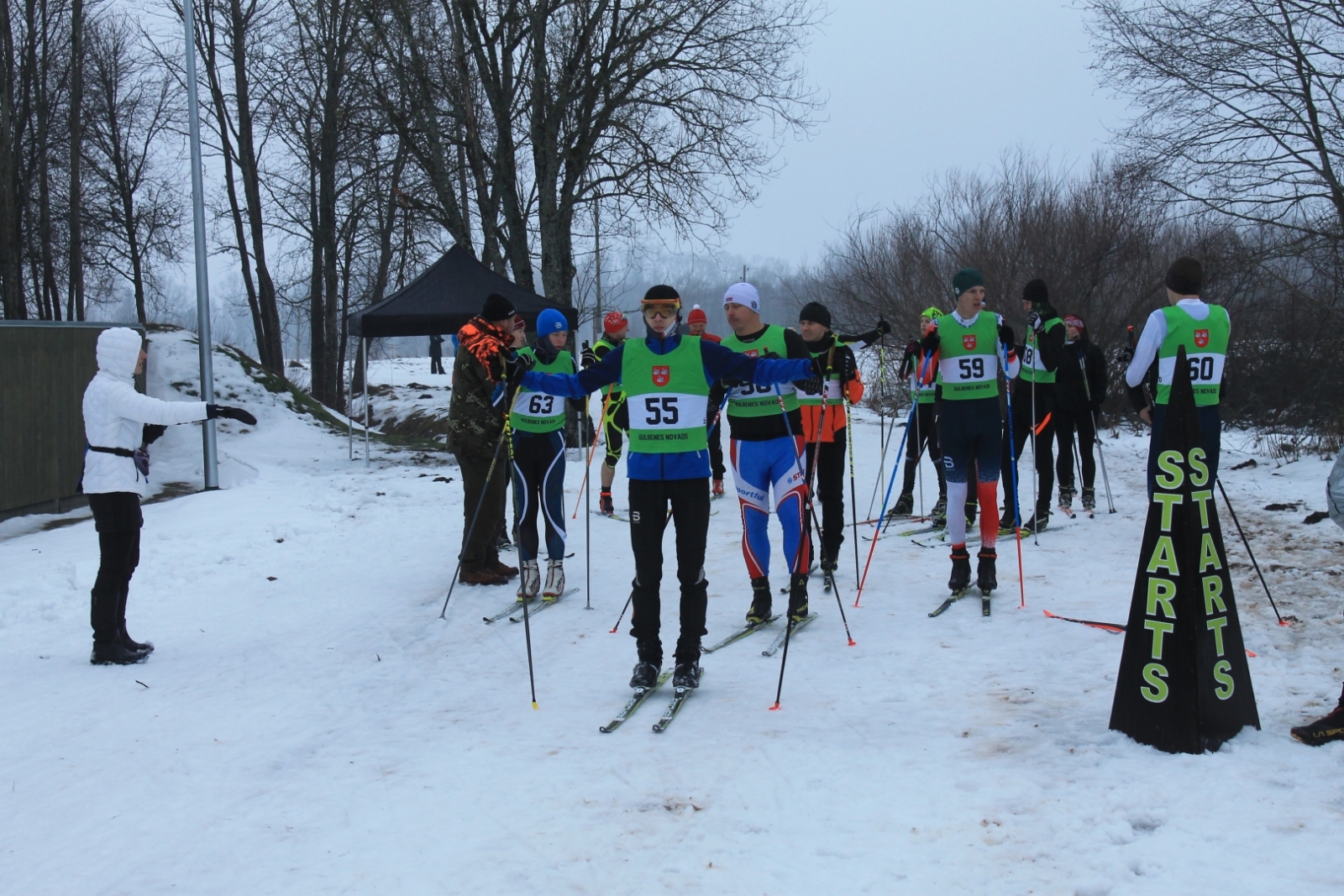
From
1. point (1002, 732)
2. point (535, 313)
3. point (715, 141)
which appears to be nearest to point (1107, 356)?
point (715, 141)

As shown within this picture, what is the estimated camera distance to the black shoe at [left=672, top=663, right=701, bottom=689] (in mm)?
5184

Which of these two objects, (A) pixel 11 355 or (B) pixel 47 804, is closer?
(B) pixel 47 804

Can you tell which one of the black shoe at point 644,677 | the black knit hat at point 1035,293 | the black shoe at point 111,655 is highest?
the black knit hat at point 1035,293

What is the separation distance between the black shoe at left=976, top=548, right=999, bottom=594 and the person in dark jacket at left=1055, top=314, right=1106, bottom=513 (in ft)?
12.6

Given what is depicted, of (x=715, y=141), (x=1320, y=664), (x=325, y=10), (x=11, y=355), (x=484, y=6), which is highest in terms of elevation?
(x=325, y=10)

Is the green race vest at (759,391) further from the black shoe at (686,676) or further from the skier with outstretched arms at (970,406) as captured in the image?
the black shoe at (686,676)

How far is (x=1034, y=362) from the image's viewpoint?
885cm

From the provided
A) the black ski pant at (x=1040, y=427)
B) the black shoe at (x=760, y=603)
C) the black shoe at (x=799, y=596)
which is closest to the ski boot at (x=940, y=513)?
the black ski pant at (x=1040, y=427)

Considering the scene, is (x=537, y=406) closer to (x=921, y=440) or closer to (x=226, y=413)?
(x=226, y=413)

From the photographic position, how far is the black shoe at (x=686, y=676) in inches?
204

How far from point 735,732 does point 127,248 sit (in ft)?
107

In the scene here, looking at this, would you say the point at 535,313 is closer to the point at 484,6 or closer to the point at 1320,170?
the point at 484,6

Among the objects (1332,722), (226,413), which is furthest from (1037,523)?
(226,413)

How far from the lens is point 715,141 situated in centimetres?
1766
